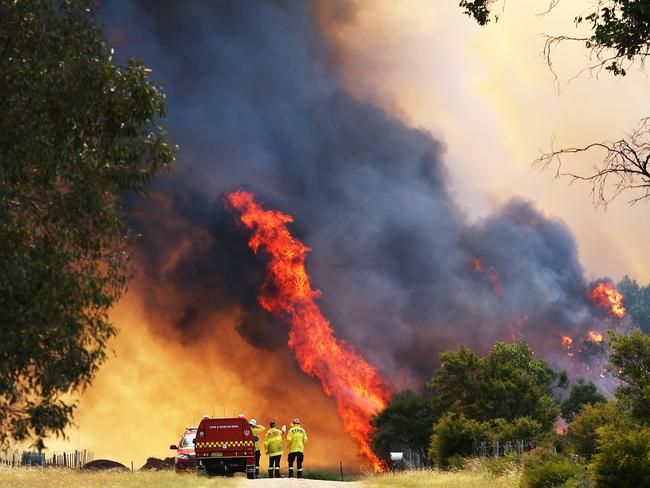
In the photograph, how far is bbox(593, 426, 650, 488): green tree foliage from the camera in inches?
719

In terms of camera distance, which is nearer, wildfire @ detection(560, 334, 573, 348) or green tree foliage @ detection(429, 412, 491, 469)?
green tree foliage @ detection(429, 412, 491, 469)

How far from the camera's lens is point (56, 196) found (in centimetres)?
1833

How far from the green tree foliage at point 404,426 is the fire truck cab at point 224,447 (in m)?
36.5

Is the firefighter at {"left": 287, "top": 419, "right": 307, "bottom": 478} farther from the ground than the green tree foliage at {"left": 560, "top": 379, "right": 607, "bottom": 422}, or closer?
closer

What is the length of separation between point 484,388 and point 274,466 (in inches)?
946

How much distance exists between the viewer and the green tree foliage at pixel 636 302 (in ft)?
568

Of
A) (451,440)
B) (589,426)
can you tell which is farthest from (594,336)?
(589,426)

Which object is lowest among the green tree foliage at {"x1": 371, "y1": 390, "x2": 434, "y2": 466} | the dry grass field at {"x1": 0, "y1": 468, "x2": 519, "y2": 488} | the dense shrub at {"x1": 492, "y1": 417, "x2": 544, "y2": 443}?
the dry grass field at {"x1": 0, "y1": 468, "x2": 519, "y2": 488}

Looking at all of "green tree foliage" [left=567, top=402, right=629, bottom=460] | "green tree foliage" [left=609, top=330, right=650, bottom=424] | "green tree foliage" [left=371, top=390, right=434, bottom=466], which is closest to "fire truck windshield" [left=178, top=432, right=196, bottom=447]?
"green tree foliage" [left=567, top=402, right=629, bottom=460]

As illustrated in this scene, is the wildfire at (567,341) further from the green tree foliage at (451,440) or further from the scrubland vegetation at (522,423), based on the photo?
the green tree foliage at (451,440)

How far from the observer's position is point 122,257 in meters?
19.4

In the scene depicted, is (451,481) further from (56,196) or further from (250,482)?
(56,196)

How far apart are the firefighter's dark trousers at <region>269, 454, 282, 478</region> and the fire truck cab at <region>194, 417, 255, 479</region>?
112cm

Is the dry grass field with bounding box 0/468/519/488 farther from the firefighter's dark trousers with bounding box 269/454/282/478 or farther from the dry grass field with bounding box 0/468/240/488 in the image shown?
the firefighter's dark trousers with bounding box 269/454/282/478
